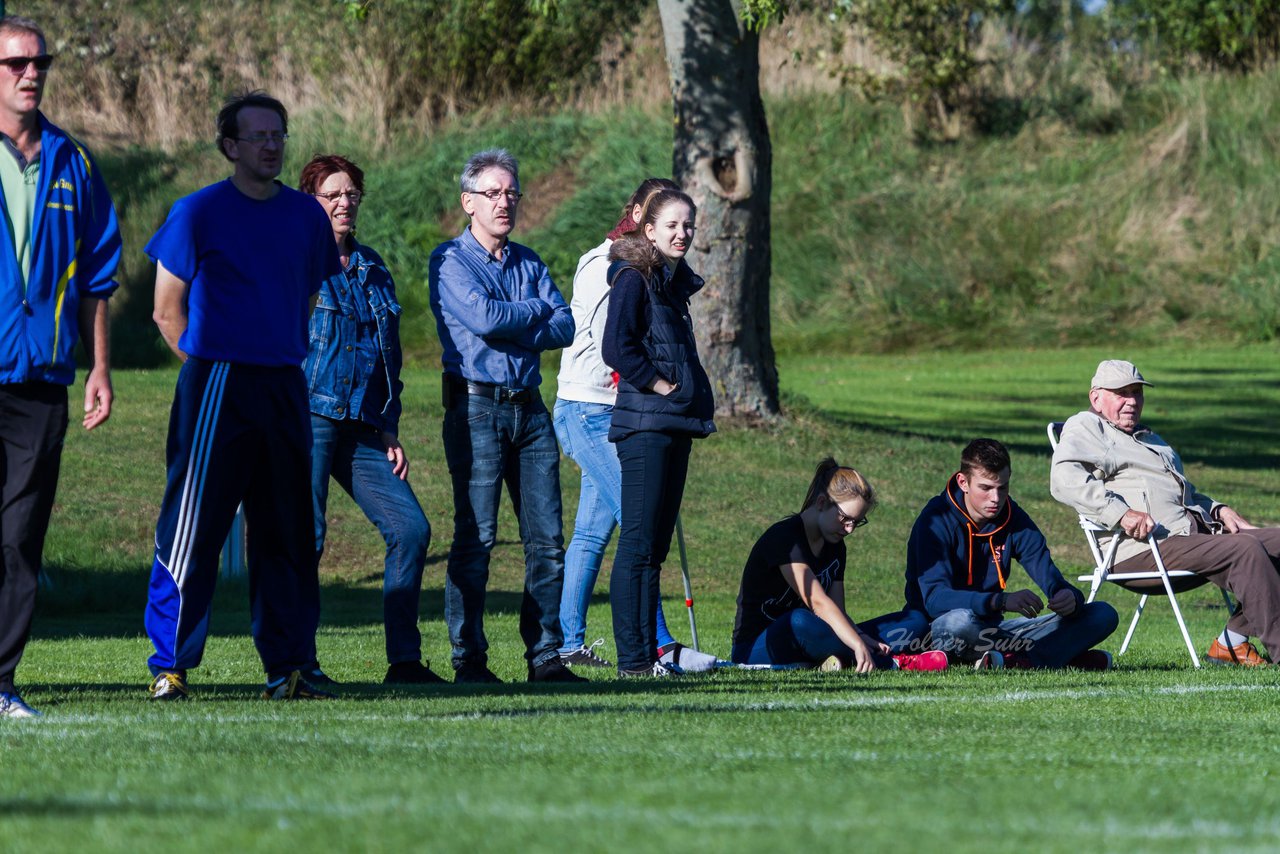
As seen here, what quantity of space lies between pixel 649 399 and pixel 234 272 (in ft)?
6.49

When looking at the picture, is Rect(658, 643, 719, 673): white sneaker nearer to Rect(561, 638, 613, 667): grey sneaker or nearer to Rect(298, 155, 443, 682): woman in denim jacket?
Rect(561, 638, 613, 667): grey sneaker

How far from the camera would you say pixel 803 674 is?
856 centimetres

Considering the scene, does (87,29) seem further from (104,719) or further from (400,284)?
(104,719)

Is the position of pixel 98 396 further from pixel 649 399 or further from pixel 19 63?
pixel 649 399

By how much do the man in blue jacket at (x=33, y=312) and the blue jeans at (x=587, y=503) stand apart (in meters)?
2.86

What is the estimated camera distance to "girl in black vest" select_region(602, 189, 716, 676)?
8.29m

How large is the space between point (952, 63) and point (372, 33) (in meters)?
9.68

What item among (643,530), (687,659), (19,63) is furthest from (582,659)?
(19,63)

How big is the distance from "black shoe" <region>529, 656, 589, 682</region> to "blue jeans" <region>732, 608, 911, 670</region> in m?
1.10

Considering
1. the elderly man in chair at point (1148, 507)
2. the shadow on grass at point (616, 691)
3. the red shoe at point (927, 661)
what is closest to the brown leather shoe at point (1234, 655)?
the elderly man in chair at point (1148, 507)

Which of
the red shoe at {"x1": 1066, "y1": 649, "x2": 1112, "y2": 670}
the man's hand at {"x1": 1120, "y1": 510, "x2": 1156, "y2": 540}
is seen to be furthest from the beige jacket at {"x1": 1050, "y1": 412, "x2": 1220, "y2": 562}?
the red shoe at {"x1": 1066, "y1": 649, "x2": 1112, "y2": 670}

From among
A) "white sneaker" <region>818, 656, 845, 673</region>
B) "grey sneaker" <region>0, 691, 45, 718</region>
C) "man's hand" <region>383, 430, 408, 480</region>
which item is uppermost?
"man's hand" <region>383, 430, 408, 480</region>

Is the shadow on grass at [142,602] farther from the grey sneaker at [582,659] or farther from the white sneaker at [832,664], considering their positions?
the white sneaker at [832,664]

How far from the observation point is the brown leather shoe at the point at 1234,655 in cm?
974
